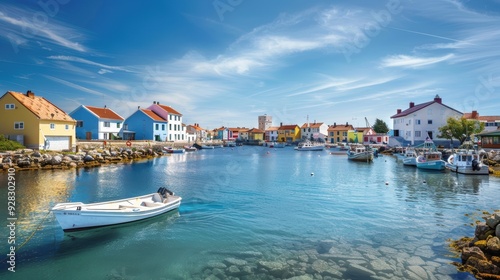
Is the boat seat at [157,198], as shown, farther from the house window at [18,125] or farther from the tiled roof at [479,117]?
the tiled roof at [479,117]

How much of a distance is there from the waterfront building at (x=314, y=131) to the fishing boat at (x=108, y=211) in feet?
346

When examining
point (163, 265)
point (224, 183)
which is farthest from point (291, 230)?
point (224, 183)

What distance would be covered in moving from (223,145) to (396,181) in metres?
85.8

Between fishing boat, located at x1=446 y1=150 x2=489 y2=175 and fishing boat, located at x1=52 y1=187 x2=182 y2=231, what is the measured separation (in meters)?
33.5

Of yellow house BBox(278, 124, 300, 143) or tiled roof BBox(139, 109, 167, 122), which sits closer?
tiled roof BBox(139, 109, 167, 122)

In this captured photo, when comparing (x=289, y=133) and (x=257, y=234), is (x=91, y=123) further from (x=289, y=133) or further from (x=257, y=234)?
(x=289, y=133)

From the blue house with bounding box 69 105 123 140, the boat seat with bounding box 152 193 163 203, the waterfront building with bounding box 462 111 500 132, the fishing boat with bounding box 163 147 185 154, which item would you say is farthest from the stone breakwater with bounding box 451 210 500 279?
the waterfront building with bounding box 462 111 500 132

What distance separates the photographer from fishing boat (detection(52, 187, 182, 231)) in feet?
41.0

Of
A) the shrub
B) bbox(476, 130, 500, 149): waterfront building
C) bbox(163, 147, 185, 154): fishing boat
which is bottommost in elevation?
bbox(163, 147, 185, 154): fishing boat

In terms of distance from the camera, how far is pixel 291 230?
14180mm

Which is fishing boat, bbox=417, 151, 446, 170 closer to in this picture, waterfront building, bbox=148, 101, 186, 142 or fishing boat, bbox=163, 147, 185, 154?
fishing boat, bbox=163, 147, 185, 154

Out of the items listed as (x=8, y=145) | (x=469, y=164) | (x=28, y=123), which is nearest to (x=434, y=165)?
(x=469, y=164)

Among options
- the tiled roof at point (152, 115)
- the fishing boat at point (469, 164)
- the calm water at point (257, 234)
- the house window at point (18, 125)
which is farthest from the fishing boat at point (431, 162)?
the tiled roof at point (152, 115)

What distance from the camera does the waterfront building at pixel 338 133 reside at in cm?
11362
